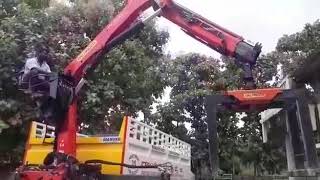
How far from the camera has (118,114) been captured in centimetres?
1369

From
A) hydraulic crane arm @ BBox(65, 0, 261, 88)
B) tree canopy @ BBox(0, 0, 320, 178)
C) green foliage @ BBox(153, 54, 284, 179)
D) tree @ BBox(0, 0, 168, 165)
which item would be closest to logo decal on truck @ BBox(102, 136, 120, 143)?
hydraulic crane arm @ BBox(65, 0, 261, 88)

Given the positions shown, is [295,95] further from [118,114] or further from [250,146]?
[250,146]

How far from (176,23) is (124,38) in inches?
41.5

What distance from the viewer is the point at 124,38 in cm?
788

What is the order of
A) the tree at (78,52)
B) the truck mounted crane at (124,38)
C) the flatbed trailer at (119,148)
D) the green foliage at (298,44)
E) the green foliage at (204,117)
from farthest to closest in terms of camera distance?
the green foliage at (298,44) → the green foliage at (204,117) → the tree at (78,52) → the truck mounted crane at (124,38) → the flatbed trailer at (119,148)

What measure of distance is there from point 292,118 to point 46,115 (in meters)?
4.62

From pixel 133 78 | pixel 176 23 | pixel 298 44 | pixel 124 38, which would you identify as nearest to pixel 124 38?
pixel 124 38

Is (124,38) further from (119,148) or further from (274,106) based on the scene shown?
(274,106)

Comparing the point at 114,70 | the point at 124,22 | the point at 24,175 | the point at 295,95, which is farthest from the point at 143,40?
the point at 24,175

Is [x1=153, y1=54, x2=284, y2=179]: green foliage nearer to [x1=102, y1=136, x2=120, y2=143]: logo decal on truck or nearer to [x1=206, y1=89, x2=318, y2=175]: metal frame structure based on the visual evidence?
[x1=206, y1=89, x2=318, y2=175]: metal frame structure

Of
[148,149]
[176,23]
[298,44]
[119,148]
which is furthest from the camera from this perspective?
[298,44]

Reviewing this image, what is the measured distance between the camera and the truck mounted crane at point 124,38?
688 centimetres

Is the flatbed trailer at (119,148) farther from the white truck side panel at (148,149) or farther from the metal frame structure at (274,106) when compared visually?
the metal frame structure at (274,106)

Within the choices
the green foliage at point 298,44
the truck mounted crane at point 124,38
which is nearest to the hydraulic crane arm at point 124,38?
the truck mounted crane at point 124,38
